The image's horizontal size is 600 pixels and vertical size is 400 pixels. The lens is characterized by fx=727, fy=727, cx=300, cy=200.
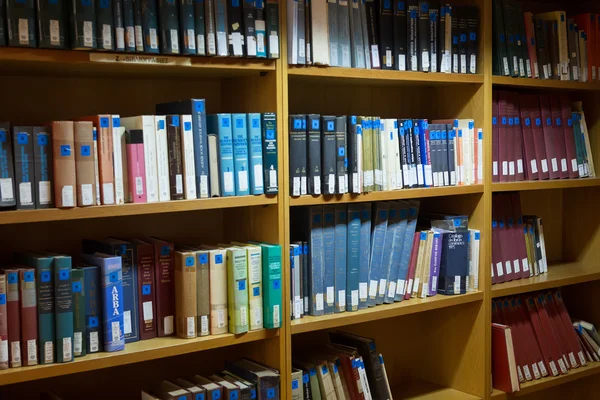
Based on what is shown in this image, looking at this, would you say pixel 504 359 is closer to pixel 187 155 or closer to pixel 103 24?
pixel 187 155

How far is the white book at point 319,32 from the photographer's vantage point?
242 centimetres

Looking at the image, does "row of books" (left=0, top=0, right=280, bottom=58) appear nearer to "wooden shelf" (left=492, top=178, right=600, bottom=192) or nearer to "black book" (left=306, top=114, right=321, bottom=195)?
"black book" (left=306, top=114, right=321, bottom=195)

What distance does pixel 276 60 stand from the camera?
2.36 m

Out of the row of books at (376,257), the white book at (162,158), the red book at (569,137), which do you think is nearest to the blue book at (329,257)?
the row of books at (376,257)

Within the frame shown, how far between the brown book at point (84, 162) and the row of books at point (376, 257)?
0.75m

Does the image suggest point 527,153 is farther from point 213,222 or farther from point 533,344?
point 213,222

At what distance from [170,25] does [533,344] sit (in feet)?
7.07

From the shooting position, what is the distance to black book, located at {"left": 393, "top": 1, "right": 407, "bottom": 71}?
2695mm

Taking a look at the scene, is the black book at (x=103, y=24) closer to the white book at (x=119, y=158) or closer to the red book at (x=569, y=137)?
the white book at (x=119, y=158)

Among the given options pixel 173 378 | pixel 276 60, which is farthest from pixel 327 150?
pixel 173 378

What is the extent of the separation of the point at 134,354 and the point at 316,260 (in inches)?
28.7

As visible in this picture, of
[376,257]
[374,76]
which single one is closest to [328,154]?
[374,76]

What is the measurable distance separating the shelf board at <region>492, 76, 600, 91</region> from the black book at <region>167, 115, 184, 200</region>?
1.42 metres

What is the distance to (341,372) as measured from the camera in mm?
2680
